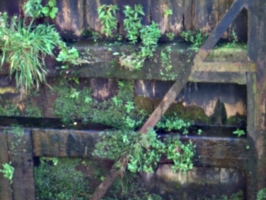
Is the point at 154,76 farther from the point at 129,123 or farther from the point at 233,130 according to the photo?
the point at 233,130

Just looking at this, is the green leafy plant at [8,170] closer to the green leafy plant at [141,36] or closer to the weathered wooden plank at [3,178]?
the weathered wooden plank at [3,178]

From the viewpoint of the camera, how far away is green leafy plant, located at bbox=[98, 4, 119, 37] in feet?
13.9

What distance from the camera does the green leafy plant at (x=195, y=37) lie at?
13.6 feet

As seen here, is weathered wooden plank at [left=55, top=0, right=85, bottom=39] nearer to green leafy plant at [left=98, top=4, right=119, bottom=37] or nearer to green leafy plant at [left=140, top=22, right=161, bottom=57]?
green leafy plant at [left=98, top=4, right=119, bottom=37]

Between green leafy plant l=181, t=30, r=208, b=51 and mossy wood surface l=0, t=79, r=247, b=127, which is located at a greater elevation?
green leafy plant l=181, t=30, r=208, b=51

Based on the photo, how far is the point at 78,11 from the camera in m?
4.32

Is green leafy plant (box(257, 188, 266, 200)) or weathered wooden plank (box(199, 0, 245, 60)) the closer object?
weathered wooden plank (box(199, 0, 245, 60))

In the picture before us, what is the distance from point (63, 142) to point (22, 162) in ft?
1.42

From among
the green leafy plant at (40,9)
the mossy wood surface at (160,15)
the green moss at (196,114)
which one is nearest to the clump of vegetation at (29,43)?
the green leafy plant at (40,9)

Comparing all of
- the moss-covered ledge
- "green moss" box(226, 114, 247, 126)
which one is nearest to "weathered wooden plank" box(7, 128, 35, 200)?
the moss-covered ledge

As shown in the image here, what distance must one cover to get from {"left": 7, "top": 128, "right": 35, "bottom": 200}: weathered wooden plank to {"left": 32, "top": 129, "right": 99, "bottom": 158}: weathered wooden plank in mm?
76

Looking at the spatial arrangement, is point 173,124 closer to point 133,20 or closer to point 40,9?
point 133,20

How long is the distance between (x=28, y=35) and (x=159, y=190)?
5.67ft

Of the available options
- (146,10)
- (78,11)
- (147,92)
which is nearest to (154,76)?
(147,92)
